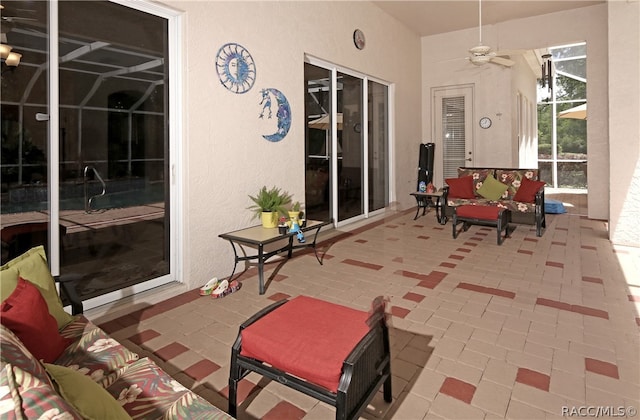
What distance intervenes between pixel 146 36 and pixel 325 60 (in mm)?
2730

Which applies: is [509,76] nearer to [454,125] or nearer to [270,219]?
[454,125]

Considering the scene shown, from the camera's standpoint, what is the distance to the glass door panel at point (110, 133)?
3039 mm

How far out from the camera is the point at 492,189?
6.17 m

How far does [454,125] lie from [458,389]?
7580 mm

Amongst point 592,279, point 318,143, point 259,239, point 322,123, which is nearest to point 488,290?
point 592,279

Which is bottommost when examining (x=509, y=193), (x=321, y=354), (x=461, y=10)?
(x=321, y=354)

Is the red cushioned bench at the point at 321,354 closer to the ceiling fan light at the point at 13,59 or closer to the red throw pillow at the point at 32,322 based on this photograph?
the red throw pillow at the point at 32,322

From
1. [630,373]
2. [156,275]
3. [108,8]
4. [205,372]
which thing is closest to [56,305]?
[205,372]

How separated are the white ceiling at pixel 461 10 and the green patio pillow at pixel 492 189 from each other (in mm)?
3257

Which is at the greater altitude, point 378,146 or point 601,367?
point 378,146

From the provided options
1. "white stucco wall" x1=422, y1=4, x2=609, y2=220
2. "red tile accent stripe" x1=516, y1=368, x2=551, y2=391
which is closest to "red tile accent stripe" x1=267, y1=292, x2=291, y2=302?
"red tile accent stripe" x1=516, y1=368, x2=551, y2=391

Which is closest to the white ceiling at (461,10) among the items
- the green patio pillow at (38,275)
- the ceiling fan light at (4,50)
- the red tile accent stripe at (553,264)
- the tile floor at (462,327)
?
the tile floor at (462,327)

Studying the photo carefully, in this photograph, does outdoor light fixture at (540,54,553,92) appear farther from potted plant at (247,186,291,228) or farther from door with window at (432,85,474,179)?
potted plant at (247,186,291,228)

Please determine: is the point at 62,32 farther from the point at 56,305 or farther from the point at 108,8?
the point at 56,305
